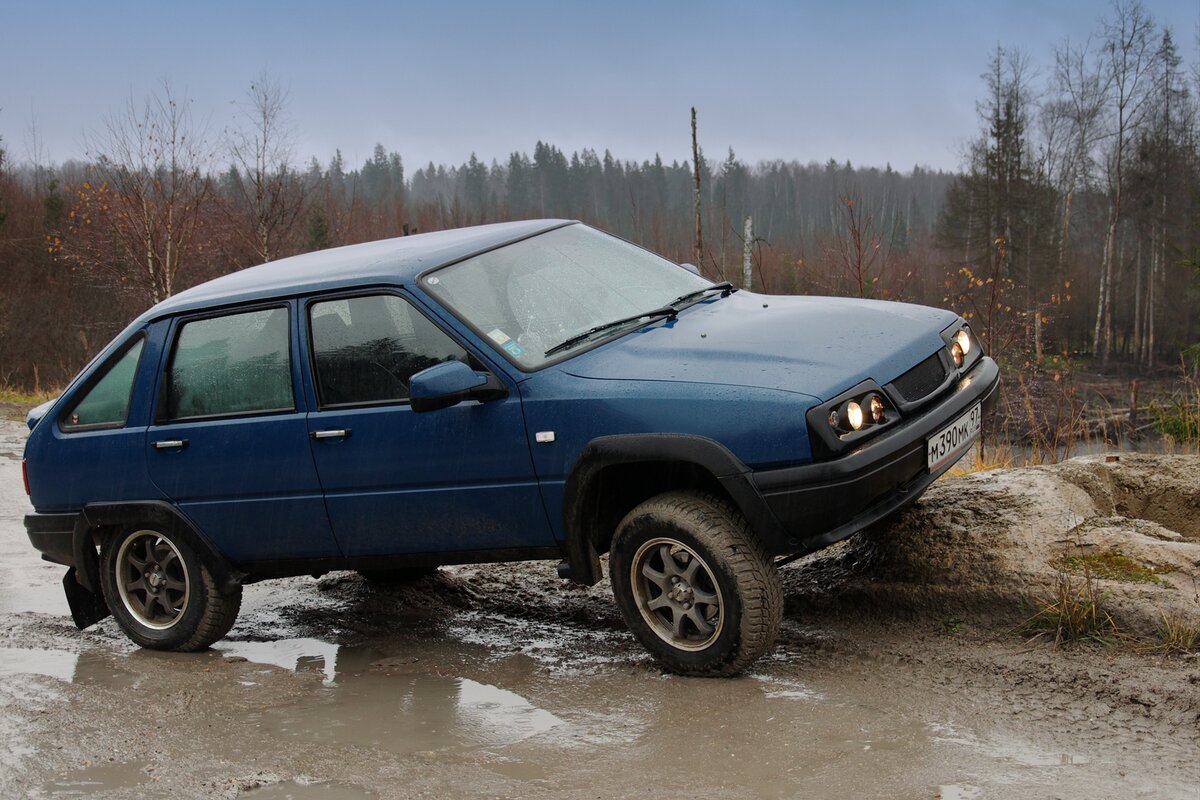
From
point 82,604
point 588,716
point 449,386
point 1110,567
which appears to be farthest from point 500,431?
point 82,604

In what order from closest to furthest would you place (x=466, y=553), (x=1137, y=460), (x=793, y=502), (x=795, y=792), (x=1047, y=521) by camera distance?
(x=795, y=792)
(x=793, y=502)
(x=466, y=553)
(x=1047, y=521)
(x=1137, y=460)

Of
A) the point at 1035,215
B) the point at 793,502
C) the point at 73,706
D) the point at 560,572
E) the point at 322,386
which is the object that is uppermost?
the point at 1035,215

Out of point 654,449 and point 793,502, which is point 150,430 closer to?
point 654,449

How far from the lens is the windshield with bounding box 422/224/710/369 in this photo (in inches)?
173

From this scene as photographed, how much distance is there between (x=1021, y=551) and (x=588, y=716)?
2.08 meters

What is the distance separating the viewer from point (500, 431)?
13.8 feet

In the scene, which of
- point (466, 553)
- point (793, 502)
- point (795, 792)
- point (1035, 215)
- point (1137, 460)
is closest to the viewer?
point (795, 792)

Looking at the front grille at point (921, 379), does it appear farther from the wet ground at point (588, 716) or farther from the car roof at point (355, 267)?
the car roof at point (355, 267)

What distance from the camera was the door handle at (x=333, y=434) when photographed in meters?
4.51

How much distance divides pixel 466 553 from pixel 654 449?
3.58 feet

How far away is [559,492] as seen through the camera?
13.5 feet

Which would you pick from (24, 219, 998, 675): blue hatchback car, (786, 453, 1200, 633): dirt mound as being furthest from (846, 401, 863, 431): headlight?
(786, 453, 1200, 633): dirt mound

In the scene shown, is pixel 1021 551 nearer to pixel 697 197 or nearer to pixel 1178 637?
pixel 1178 637

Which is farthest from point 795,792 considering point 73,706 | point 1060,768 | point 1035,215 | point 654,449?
point 1035,215
